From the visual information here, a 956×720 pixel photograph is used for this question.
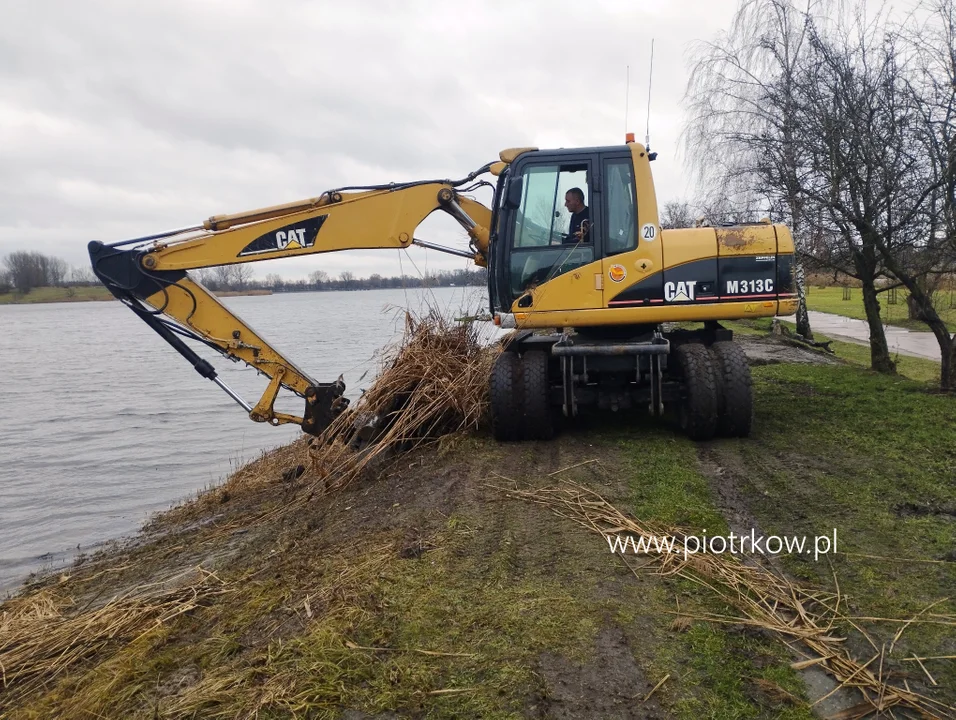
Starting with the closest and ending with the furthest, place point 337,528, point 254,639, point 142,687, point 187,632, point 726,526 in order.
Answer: point 142,687 < point 254,639 < point 187,632 < point 726,526 < point 337,528

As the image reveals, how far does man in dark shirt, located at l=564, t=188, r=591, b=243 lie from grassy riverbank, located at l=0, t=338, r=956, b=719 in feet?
6.83

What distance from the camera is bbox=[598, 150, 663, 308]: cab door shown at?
6832 millimetres

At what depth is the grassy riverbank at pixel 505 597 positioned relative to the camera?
9.77 ft

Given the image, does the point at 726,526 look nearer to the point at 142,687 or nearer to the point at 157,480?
the point at 142,687

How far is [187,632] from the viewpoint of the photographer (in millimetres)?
3967

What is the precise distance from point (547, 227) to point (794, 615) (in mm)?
4432

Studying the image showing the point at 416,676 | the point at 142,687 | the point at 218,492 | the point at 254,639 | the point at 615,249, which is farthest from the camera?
the point at 218,492

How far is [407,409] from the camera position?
747cm

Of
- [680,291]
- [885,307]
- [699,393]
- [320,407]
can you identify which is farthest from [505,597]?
[885,307]

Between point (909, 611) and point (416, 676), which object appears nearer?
point (416, 676)

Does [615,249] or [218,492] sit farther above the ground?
[615,249]

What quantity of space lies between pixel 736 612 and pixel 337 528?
9.98 feet

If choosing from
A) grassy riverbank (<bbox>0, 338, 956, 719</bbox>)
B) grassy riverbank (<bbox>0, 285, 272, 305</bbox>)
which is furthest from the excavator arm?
grassy riverbank (<bbox>0, 285, 272, 305</bbox>)

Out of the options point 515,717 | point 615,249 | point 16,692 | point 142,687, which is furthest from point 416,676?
point 615,249
